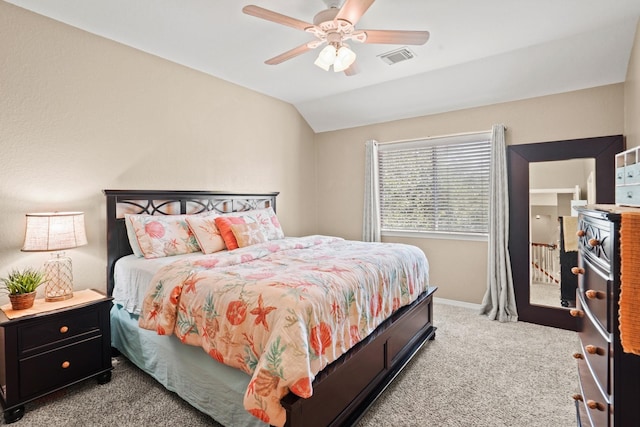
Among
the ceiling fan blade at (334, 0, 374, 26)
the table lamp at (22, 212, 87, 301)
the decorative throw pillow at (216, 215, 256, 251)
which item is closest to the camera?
the ceiling fan blade at (334, 0, 374, 26)

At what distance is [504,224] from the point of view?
3.57 meters

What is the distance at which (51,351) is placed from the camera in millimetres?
2127

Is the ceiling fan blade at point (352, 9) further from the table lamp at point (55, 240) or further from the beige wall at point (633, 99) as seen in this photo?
the table lamp at point (55, 240)

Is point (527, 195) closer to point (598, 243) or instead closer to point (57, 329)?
point (598, 243)

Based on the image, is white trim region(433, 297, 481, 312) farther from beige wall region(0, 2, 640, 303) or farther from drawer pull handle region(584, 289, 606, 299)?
drawer pull handle region(584, 289, 606, 299)

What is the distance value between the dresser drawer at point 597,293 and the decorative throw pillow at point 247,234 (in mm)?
2518

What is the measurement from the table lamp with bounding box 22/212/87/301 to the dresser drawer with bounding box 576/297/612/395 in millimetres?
3041

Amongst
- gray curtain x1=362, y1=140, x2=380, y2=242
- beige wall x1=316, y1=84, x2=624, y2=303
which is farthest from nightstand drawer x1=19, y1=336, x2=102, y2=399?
beige wall x1=316, y1=84, x2=624, y2=303

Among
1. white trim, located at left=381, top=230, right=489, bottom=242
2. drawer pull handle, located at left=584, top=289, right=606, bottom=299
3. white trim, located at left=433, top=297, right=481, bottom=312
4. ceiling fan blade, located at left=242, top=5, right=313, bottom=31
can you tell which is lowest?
white trim, located at left=433, top=297, right=481, bottom=312

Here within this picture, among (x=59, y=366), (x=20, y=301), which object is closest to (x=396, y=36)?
(x=20, y=301)

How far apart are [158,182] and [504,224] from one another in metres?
3.72

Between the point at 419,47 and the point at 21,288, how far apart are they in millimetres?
3680

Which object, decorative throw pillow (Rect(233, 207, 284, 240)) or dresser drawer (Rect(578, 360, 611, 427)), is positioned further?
decorative throw pillow (Rect(233, 207, 284, 240))

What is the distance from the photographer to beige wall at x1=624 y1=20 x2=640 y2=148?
245cm
